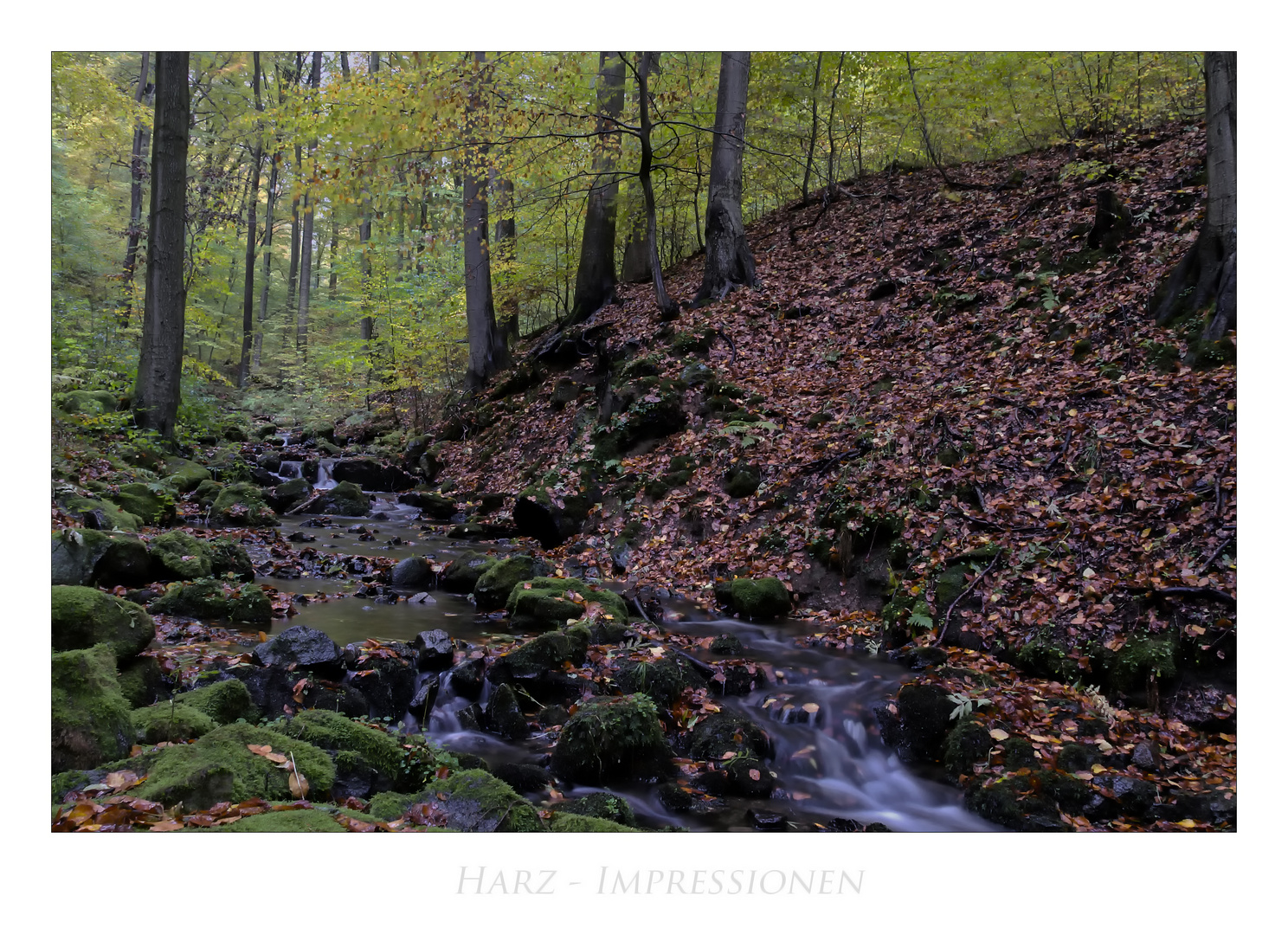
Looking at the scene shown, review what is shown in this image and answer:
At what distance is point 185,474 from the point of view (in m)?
10.5

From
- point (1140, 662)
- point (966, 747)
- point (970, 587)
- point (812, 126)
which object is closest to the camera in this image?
point (966, 747)

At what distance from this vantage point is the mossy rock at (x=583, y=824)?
3205mm

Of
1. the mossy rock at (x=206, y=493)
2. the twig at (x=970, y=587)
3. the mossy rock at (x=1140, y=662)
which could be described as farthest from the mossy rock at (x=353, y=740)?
the mossy rock at (x=206, y=493)

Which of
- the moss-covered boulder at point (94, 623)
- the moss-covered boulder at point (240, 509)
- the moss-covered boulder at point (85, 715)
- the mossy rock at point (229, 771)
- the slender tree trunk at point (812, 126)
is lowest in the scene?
the mossy rock at point (229, 771)

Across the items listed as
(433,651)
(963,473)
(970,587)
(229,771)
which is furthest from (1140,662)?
(229,771)

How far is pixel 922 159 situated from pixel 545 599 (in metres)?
12.9

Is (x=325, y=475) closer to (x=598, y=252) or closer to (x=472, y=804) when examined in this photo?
(x=598, y=252)

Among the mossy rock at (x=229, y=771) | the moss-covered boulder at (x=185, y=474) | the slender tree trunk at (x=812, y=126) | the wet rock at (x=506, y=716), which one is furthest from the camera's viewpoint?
the slender tree trunk at (x=812, y=126)

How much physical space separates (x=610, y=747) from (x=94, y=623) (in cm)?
298

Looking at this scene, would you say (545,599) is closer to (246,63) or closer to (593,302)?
(593,302)

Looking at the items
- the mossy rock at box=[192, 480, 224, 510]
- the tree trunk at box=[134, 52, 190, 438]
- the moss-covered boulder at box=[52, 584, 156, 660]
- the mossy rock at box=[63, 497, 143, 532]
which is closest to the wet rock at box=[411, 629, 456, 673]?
the moss-covered boulder at box=[52, 584, 156, 660]

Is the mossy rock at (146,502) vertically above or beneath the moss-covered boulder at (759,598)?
above

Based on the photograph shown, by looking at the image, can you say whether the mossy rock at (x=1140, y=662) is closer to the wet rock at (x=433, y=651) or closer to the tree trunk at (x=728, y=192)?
the wet rock at (x=433, y=651)

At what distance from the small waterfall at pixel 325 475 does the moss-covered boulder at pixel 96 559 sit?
293 inches
